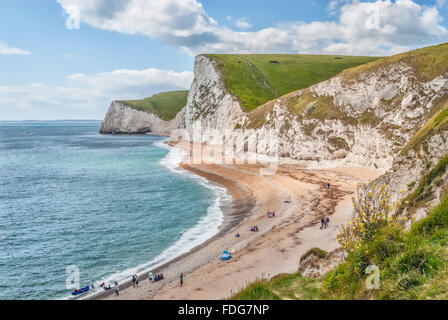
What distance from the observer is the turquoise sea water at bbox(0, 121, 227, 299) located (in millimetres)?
26734

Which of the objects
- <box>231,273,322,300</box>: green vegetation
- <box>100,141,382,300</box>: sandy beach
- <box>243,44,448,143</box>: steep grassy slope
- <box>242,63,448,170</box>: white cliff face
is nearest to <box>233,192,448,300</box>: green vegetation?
<box>231,273,322,300</box>: green vegetation

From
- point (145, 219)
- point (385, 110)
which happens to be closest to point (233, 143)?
point (385, 110)

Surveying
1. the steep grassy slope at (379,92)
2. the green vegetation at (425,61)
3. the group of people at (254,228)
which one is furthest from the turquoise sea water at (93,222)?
the green vegetation at (425,61)

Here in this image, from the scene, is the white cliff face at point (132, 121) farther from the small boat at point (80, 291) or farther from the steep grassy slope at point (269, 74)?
the small boat at point (80, 291)

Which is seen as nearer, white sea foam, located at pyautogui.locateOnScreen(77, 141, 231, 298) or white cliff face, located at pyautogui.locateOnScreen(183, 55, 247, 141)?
white sea foam, located at pyautogui.locateOnScreen(77, 141, 231, 298)

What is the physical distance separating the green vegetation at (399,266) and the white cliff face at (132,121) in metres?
→ 179

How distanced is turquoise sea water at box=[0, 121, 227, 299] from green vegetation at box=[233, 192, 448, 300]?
21171 mm

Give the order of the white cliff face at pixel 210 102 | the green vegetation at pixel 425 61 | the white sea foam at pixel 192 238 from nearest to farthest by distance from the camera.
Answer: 1. the white sea foam at pixel 192 238
2. the green vegetation at pixel 425 61
3. the white cliff face at pixel 210 102

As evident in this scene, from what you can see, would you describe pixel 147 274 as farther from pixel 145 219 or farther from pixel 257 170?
pixel 257 170

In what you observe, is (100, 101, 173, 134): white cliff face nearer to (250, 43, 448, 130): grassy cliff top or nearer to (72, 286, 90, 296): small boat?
(250, 43, 448, 130): grassy cliff top

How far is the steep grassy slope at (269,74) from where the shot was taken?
11650 cm
